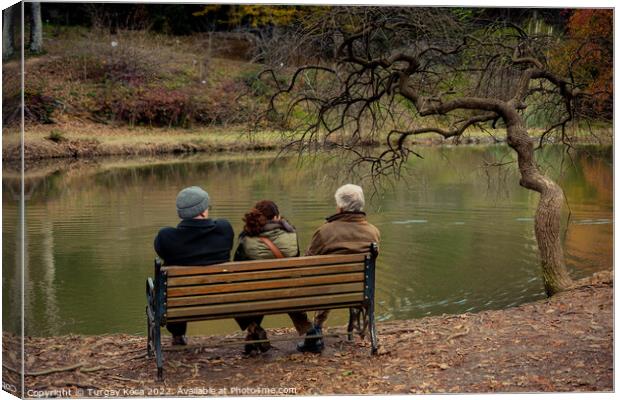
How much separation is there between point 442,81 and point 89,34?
59.7 feet

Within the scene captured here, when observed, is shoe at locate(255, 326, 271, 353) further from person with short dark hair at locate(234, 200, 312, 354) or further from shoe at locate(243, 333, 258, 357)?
person with short dark hair at locate(234, 200, 312, 354)

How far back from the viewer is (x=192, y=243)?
586 centimetres

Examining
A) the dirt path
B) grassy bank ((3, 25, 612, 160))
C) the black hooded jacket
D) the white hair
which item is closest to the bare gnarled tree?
the dirt path

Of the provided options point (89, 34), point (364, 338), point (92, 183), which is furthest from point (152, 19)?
point (364, 338)

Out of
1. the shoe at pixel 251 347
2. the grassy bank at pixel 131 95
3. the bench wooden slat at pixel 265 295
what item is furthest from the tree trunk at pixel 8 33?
the grassy bank at pixel 131 95

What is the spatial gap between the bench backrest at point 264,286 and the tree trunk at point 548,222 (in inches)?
121

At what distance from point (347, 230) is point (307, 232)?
24.8ft

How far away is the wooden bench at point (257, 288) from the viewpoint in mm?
5766

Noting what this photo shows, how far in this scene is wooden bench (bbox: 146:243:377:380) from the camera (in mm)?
5766

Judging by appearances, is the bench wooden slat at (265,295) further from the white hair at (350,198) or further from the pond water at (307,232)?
the pond water at (307,232)

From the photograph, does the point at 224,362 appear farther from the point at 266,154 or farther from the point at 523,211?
the point at 266,154

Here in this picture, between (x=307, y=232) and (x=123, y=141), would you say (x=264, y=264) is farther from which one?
(x=123, y=141)

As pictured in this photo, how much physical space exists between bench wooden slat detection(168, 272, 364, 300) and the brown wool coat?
0.26 meters

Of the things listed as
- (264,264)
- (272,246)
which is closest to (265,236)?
(272,246)
